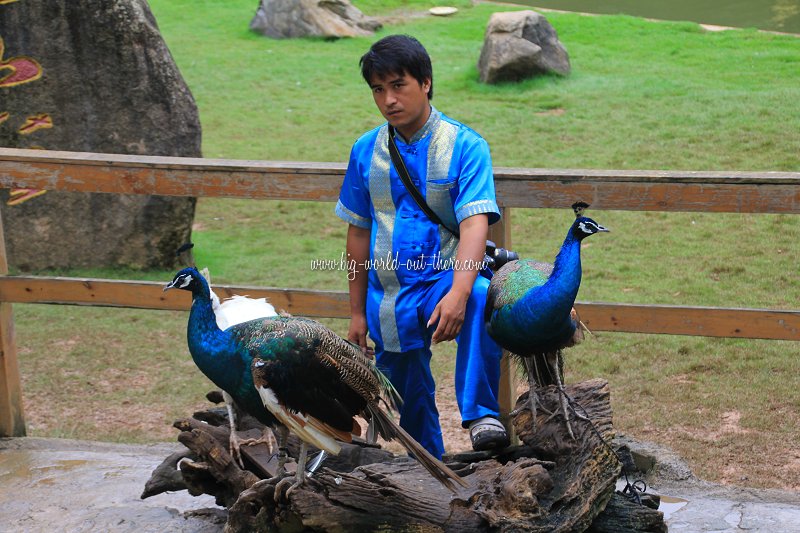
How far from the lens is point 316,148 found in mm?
10055

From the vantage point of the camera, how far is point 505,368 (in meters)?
4.22

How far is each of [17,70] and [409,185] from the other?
16.1 ft

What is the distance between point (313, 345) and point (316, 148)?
694 cm

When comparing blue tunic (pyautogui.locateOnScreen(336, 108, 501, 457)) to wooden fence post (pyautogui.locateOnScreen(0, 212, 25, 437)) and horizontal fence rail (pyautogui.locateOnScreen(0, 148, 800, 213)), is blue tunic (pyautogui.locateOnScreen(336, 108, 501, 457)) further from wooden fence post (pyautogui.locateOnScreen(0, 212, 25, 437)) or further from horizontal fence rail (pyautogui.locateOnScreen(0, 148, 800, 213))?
wooden fence post (pyautogui.locateOnScreen(0, 212, 25, 437))

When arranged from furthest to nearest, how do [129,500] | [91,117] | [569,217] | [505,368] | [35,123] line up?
→ [569,217], [91,117], [35,123], [505,368], [129,500]

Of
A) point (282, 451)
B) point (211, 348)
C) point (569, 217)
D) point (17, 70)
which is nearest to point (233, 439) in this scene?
point (282, 451)

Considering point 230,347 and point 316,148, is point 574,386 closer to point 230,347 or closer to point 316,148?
point 230,347

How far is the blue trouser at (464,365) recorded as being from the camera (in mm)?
3666

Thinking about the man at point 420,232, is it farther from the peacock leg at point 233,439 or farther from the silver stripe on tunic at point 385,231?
the peacock leg at point 233,439

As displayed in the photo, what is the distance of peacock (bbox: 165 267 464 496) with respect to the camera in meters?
3.25

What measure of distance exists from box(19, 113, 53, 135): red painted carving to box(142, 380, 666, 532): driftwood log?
4655mm

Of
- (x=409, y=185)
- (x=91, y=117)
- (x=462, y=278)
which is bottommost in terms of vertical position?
(x=91, y=117)

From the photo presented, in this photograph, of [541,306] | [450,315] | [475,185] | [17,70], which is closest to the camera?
[541,306]

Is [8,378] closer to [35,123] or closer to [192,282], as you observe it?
[192,282]
